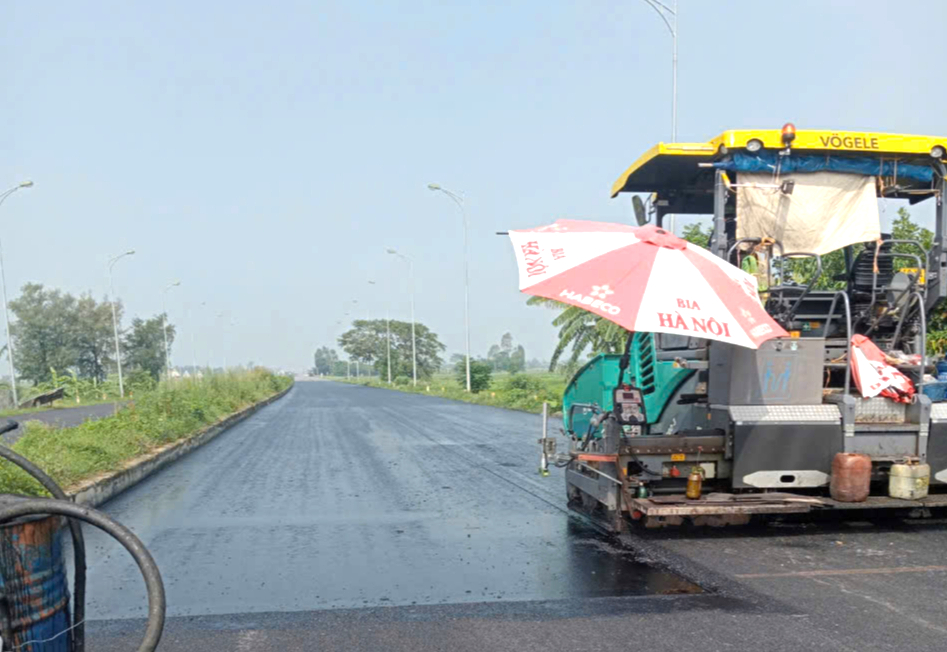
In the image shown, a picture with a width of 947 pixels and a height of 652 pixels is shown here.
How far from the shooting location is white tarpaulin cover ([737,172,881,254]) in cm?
710

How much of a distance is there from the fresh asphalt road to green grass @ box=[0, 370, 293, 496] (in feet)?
2.93

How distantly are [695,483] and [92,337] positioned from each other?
63416 millimetres

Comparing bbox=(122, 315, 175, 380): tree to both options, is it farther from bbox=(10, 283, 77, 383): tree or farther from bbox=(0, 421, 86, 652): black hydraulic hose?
bbox=(0, 421, 86, 652): black hydraulic hose

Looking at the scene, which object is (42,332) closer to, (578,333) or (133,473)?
(578,333)

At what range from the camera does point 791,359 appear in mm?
6777

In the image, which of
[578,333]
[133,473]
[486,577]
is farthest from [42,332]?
[486,577]

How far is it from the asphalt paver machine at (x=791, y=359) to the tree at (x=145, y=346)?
221 ft

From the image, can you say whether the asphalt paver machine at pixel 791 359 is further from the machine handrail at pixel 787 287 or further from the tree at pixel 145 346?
the tree at pixel 145 346

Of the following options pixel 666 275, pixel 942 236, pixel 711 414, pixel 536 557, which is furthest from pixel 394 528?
pixel 942 236

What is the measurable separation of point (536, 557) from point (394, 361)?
3545 inches

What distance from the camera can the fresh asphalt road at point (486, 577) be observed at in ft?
15.4

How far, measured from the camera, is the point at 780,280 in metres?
7.42

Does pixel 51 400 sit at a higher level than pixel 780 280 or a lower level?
lower

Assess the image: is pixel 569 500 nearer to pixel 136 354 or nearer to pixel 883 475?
pixel 883 475
